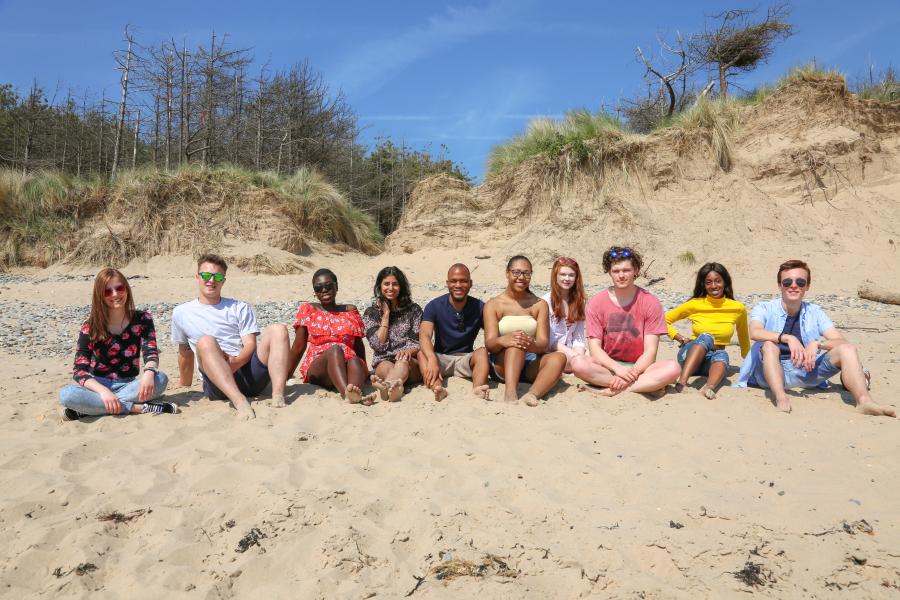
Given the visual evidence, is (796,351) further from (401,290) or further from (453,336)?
(401,290)

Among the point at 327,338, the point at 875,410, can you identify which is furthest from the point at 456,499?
the point at 875,410

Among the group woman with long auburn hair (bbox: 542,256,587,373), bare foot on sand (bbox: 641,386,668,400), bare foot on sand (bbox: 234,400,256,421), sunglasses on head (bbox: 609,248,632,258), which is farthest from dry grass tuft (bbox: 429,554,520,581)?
sunglasses on head (bbox: 609,248,632,258)

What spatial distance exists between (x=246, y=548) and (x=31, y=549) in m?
0.87

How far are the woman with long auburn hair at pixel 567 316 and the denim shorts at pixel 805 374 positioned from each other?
132cm

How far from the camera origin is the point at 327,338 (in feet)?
15.4

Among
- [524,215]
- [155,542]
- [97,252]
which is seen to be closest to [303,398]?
[155,542]

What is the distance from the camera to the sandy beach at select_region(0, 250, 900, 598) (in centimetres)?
227

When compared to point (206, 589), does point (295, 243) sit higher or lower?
higher

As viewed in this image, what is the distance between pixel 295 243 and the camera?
1461 centimetres

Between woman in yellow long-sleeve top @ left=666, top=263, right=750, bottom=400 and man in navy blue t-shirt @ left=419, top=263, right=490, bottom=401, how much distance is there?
1.58m

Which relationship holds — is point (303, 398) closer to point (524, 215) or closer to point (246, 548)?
point (246, 548)

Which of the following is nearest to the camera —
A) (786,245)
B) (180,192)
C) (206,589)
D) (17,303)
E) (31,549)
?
(206,589)

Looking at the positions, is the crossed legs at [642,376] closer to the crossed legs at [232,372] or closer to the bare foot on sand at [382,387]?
the bare foot on sand at [382,387]

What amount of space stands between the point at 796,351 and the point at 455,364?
8.19 feet
